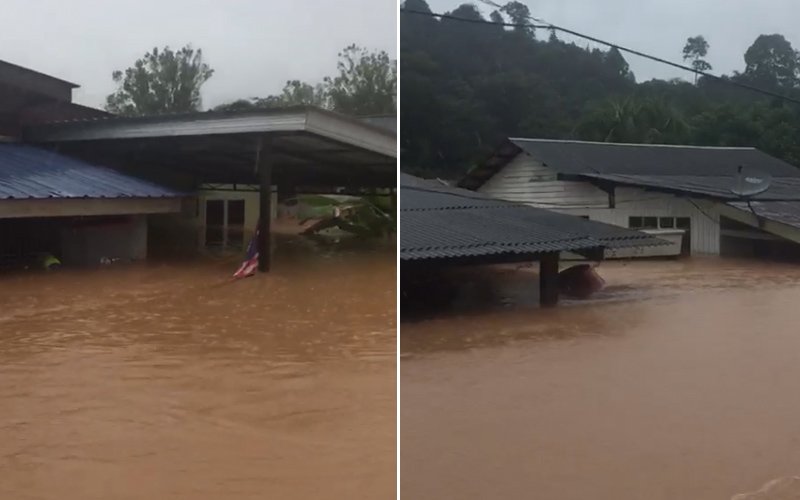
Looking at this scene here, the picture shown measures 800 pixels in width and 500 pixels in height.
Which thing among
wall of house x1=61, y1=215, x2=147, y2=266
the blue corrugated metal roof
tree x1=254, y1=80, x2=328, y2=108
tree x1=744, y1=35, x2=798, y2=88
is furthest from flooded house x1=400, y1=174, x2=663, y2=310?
wall of house x1=61, y1=215, x2=147, y2=266

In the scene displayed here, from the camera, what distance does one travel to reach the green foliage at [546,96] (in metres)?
2.49

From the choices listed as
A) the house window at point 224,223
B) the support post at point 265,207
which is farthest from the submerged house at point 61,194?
the support post at point 265,207

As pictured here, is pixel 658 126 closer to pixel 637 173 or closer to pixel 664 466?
pixel 637 173

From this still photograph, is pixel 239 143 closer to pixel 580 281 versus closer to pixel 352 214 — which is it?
pixel 352 214

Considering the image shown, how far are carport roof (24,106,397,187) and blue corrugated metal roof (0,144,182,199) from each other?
0.18 meters

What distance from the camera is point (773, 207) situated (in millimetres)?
2816

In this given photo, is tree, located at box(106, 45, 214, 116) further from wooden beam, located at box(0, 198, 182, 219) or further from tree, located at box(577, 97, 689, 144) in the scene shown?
tree, located at box(577, 97, 689, 144)

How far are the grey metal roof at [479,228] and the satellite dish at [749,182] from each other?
1.45ft

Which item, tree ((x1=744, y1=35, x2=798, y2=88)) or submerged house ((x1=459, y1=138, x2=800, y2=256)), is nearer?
submerged house ((x1=459, y1=138, x2=800, y2=256))

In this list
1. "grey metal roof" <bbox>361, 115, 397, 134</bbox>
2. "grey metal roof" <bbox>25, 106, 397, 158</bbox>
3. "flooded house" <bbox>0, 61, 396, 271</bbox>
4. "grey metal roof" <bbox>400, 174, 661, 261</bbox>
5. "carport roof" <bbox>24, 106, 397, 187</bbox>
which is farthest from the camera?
"flooded house" <bbox>0, 61, 396, 271</bbox>

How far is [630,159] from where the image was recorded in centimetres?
272

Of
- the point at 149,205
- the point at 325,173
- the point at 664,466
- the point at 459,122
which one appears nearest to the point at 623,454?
the point at 664,466

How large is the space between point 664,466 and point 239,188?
499 centimetres

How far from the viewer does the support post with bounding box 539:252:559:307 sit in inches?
103
